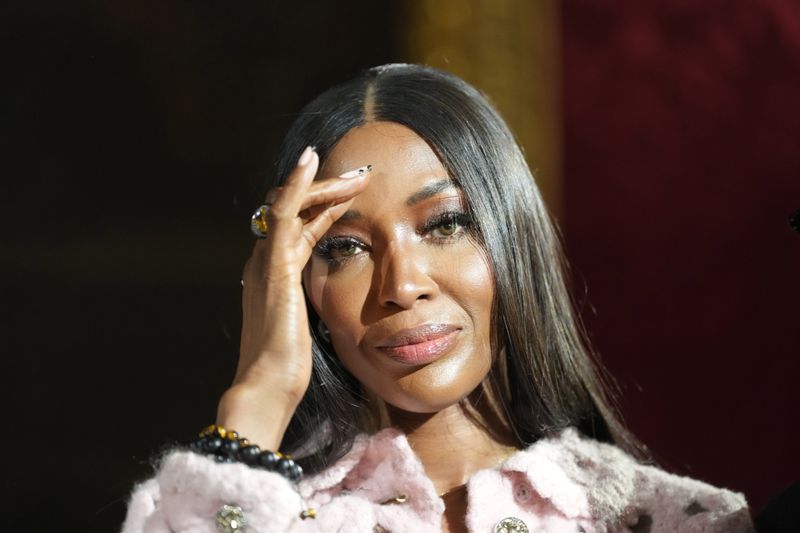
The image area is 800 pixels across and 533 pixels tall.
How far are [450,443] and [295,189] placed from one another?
530 millimetres

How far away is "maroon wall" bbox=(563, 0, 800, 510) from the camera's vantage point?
2693mm

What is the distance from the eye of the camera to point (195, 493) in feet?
5.54

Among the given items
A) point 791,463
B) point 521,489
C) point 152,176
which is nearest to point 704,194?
point 791,463

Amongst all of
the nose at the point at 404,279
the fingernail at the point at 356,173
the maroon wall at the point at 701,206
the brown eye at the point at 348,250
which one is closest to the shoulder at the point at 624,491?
the nose at the point at 404,279

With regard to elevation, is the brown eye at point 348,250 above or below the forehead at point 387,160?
below

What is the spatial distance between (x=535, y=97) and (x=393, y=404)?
104 cm

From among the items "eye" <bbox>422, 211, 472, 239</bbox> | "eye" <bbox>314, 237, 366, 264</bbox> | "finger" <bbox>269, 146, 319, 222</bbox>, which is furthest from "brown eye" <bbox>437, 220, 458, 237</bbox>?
"finger" <bbox>269, 146, 319, 222</bbox>

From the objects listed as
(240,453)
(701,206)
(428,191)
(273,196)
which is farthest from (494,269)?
(701,206)

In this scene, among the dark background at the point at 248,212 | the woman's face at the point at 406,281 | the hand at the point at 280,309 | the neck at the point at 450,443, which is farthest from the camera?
the dark background at the point at 248,212

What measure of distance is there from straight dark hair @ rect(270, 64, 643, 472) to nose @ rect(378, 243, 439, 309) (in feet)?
0.42

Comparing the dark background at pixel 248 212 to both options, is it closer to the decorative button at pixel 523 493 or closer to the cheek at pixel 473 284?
the cheek at pixel 473 284

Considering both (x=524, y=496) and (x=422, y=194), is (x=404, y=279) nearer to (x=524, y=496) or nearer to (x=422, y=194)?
(x=422, y=194)

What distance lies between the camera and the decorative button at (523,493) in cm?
197

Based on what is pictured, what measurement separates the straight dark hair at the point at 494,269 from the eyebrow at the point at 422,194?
0.03 m
